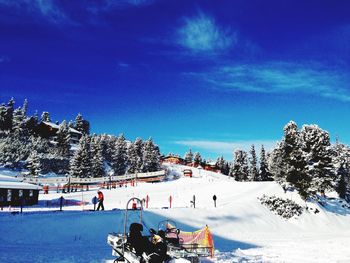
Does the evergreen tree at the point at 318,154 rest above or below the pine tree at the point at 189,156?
below

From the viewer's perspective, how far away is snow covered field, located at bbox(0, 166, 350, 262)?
1794cm

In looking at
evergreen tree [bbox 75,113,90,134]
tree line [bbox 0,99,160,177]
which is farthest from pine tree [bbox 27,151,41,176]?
evergreen tree [bbox 75,113,90,134]

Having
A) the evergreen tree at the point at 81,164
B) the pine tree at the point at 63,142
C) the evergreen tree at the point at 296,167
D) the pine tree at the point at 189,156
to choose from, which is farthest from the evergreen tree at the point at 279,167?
the pine tree at the point at 189,156

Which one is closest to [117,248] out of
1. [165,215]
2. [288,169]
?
[165,215]

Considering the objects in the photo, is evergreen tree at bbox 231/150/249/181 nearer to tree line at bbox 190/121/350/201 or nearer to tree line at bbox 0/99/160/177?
tree line at bbox 0/99/160/177

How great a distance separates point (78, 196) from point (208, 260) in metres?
32.2

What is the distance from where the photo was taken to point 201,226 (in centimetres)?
2952

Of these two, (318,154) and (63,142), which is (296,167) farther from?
(63,142)

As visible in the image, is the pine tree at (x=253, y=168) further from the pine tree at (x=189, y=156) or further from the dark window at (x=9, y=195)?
the dark window at (x=9, y=195)

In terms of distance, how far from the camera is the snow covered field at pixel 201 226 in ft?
58.9

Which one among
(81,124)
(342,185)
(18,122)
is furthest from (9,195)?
(81,124)

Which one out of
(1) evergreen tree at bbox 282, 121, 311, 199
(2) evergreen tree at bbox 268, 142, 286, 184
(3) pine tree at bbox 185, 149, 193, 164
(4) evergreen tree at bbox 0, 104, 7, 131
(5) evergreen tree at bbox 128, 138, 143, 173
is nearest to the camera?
(1) evergreen tree at bbox 282, 121, 311, 199

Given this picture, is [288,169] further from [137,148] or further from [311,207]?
[137,148]

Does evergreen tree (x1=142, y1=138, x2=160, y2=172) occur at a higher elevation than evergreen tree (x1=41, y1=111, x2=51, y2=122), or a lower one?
lower
